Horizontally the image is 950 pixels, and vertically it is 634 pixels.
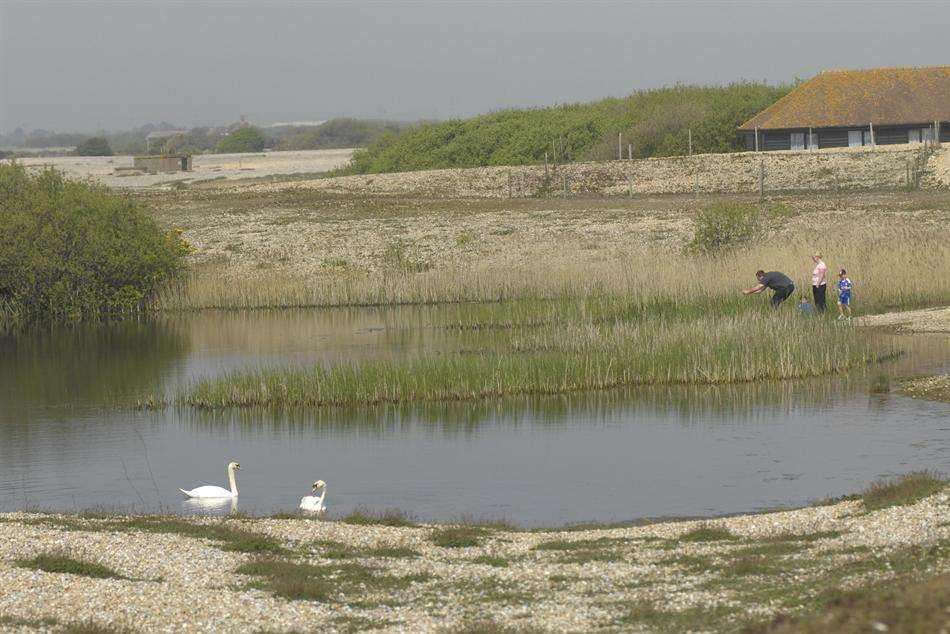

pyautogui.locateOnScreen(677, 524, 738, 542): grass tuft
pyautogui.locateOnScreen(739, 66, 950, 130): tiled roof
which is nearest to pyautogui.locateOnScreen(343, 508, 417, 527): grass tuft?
pyautogui.locateOnScreen(677, 524, 738, 542): grass tuft

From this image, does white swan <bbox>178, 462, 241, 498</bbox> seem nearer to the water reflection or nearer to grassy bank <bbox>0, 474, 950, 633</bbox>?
grassy bank <bbox>0, 474, 950, 633</bbox>

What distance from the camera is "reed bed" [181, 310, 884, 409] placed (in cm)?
2908

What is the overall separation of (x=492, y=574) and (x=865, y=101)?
224ft

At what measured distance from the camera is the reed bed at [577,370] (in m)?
29.1

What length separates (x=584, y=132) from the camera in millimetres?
92250

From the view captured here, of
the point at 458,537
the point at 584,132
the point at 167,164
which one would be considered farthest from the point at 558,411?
the point at 167,164

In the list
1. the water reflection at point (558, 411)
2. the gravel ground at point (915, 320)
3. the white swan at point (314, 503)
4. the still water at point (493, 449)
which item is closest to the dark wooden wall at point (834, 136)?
the gravel ground at point (915, 320)

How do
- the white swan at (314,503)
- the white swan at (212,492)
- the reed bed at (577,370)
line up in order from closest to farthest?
the white swan at (314,503), the white swan at (212,492), the reed bed at (577,370)

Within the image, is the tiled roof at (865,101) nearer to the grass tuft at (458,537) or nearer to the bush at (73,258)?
the bush at (73,258)

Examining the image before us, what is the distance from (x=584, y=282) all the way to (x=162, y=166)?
241 ft

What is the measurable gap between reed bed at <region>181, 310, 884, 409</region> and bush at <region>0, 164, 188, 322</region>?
1742cm

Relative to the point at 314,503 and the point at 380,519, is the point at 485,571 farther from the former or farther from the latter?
the point at 314,503

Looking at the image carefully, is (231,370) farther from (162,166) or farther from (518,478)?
(162,166)

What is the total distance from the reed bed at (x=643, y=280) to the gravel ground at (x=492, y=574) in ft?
70.4
